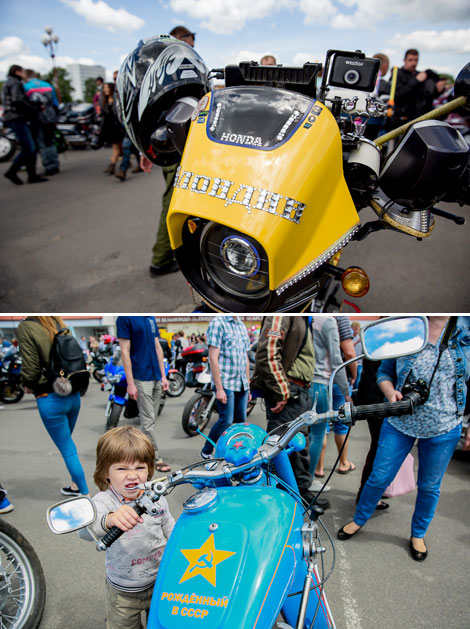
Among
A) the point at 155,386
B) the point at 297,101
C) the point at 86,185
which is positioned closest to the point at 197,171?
the point at 297,101

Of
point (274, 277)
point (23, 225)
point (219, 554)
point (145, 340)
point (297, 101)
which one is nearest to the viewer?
point (219, 554)

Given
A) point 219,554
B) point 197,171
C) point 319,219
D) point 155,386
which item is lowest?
point 155,386

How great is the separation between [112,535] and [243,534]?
0.36 metres

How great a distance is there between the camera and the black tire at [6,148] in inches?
360

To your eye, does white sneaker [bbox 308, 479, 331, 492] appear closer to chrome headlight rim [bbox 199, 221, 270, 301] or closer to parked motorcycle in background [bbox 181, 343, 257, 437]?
parked motorcycle in background [bbox 181, 343, 257, 437]

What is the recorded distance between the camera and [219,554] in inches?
46.3

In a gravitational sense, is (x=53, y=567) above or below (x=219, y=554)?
below

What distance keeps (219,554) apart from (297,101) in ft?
4.67

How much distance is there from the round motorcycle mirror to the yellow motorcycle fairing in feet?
1.62

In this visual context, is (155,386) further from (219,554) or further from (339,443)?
(339,443)

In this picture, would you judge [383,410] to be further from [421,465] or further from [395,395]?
[421,465]

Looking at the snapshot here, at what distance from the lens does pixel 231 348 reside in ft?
10.8

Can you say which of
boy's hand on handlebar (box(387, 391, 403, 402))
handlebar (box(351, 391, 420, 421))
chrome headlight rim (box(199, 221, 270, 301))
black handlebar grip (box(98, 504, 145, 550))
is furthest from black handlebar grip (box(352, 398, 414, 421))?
boy's hand on handlebar (box(387, 391, 403, 402))

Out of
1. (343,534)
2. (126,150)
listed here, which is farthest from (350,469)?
(126,150)
